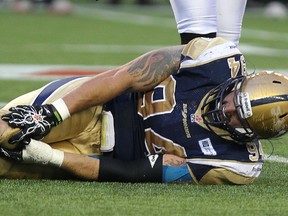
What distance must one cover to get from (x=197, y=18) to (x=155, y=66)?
62cm

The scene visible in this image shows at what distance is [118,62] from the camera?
9.48 meters

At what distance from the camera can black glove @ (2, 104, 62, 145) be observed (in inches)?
156

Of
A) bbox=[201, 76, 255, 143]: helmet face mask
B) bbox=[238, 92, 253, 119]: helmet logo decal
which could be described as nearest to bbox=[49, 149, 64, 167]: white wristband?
bbox=[201, 76, 255, 143]: helmet face mask

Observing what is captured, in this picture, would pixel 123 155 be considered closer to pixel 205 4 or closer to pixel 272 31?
pixel 205 4

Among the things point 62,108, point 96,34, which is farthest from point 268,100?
point 96,34

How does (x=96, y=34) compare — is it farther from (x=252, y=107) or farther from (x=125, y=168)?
(x=252, y=107)

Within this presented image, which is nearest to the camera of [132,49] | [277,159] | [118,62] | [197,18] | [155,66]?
[155,66]

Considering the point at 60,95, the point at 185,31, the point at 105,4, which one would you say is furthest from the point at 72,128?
the point at 105,4

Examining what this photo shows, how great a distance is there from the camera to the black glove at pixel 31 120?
156 inches

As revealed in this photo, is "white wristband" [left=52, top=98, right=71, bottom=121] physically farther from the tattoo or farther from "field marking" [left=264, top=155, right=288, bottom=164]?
"field marking" [left=264, top=155, right=288, bottom=164]

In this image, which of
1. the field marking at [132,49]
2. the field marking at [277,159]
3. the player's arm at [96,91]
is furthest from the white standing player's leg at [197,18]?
the field marking at [132,49]

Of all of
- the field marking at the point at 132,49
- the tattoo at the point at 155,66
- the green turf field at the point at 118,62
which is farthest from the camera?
the field marking at the point at 132,49

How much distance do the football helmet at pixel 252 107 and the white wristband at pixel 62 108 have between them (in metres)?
0.55

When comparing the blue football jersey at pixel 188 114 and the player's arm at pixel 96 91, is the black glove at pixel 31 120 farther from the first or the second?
the blue football jersey at pixel 188 114
